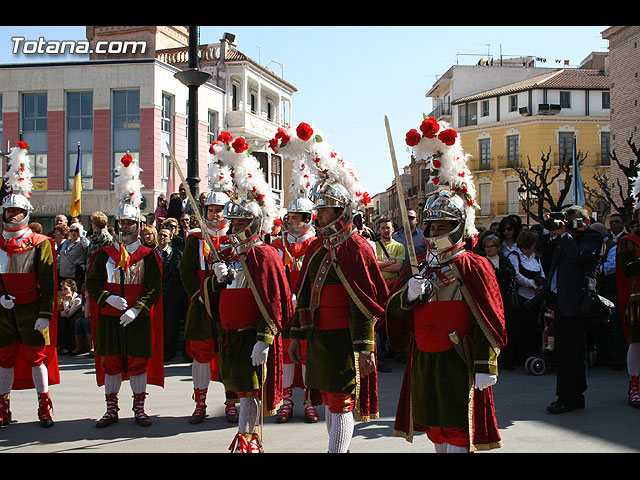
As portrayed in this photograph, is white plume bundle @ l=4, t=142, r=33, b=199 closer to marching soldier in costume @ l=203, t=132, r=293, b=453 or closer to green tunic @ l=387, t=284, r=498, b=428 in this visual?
marching soldier in costume @ l=203, t=132, r=293, b=453

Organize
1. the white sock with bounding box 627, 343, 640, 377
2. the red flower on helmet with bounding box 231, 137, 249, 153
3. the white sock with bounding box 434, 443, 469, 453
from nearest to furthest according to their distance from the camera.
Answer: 1. the white sock with bounding box 434, 443, 469, 453
2. the red flower on helmet with bounding box 231, 137, 249, 153
3. the white sock with bounding box 627, 343, 640, 377

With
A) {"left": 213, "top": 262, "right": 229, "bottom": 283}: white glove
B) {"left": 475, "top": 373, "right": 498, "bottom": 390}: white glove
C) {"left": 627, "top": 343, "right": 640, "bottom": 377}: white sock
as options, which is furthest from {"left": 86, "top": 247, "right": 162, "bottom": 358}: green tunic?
{"left": 627, "top": 343, "right": 640, "bottom": 377}: white sock

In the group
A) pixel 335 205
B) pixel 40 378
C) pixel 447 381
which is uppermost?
pixel 335 205

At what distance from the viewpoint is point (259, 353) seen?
525cm

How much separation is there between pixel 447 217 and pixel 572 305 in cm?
326

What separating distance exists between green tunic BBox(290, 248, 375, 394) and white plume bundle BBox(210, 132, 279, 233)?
1633mm

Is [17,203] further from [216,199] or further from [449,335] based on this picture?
[449,335]

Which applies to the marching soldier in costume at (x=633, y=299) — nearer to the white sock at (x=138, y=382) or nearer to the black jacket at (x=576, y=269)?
the black jacket at (x=576, y=269)

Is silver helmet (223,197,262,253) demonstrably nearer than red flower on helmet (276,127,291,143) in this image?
Yes

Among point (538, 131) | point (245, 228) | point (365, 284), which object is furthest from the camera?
point (538, 131)

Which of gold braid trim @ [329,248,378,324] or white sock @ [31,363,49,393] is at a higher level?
gold braid trim @ [329,248,378,324]

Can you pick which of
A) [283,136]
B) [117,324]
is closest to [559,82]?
[283,136]

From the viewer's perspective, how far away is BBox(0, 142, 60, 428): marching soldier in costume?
264 inches
